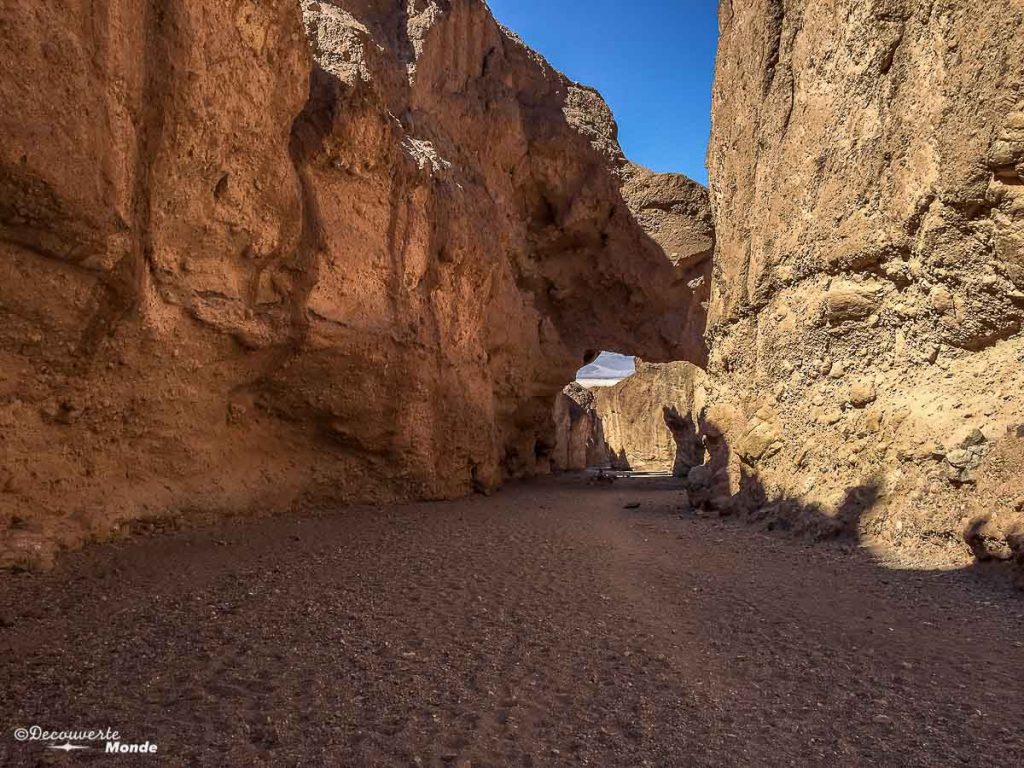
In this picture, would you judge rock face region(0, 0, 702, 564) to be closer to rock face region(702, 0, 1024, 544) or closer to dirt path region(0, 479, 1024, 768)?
dirt path region(0, 479, 1024, 768)

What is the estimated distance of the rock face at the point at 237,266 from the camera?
14.0 feet

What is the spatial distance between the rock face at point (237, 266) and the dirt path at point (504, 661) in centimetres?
120

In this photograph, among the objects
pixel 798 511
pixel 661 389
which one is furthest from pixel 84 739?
pixel 661 389

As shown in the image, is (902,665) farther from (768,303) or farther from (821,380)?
(768,303)

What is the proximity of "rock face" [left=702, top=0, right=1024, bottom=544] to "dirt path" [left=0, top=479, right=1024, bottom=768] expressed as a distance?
147 cm

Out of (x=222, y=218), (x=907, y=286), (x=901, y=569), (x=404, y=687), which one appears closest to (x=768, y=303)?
(x=907, y=286)

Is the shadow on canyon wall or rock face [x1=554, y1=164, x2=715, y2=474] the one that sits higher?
rock face [x1=554, y1=164, x2=715, y2=474]

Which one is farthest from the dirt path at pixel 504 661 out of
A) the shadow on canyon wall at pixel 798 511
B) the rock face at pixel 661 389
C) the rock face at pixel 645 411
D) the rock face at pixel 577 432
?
the rock face at pixel 645 411

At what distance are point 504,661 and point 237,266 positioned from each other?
16.4 ft

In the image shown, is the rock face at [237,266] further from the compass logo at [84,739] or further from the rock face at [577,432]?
the rock face at [577,432]

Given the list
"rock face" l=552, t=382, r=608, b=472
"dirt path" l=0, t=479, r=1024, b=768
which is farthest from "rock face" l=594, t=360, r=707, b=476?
"dirt path" l=0, t=479, r=1024, b=768

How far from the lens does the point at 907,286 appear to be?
6.16 metres

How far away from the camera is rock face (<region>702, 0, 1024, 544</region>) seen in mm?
5066

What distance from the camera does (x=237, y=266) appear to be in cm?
616
